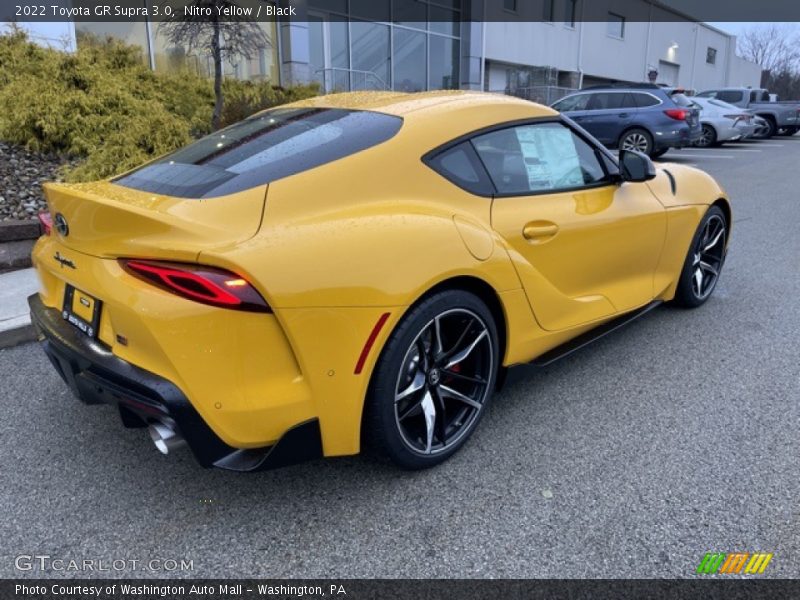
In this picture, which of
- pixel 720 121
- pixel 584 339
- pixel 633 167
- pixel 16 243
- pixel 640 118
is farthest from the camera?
pixel 720 121

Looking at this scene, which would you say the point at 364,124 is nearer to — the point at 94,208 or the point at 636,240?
the point at 94,208

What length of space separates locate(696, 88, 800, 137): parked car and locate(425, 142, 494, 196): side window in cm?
2267

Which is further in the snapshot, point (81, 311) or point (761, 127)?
point (761, 127)

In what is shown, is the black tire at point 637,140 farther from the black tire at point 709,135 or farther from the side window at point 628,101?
the black tire at point 709,135

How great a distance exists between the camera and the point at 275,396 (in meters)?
2.10


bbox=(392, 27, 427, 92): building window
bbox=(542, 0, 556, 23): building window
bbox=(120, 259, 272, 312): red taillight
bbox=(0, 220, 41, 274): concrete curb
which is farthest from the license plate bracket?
bbox=(542, 0, 556, 23): building window

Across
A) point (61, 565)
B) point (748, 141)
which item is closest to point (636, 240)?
point (61, 565)

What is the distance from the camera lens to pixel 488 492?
8.27ft

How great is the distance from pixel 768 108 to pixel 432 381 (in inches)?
1011

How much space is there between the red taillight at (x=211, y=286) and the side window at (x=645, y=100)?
43.5 feet

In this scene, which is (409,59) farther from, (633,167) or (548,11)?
(633,167)

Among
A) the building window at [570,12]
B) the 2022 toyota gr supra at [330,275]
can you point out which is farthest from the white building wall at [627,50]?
the 2022 toyota gr supra at [330,275]

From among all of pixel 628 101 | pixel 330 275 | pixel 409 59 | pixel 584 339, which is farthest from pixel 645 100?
pixel 330 275

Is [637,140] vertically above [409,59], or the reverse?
[409,59]
